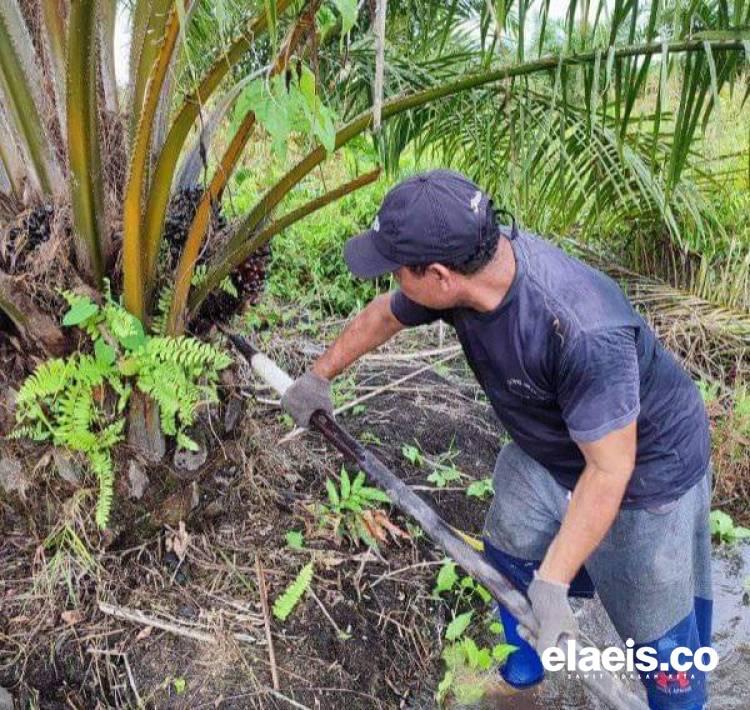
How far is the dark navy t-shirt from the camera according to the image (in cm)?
170

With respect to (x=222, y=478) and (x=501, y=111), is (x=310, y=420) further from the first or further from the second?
(x=501, y=111)

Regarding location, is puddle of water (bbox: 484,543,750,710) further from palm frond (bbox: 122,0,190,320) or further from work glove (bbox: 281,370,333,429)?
palm frond (bbox: 122,0,190,320)

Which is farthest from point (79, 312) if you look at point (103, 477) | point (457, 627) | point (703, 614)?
point (703, 614)

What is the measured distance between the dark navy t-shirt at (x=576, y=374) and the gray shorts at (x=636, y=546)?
0.07 meters

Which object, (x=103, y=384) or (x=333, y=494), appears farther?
(x=333, y=494)

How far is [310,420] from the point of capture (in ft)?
8.08

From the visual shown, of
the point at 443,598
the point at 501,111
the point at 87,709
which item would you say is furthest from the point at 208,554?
the point at 501,111

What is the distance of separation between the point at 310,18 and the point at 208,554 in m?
1.75

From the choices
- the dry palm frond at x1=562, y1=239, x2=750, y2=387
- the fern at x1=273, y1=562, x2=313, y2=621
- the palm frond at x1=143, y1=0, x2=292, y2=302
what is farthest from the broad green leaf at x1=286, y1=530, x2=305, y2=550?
the dry palm frond at x1=562, y1=239, x2=750, y2=387

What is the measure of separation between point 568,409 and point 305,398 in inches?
36.6

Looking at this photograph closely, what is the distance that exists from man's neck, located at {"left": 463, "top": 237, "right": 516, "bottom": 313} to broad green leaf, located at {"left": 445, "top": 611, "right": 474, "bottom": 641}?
4.36 ft

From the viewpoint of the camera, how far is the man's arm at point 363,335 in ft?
7.58

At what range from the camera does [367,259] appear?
188 cm

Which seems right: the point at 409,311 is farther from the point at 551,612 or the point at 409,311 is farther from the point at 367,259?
the point at 551,612
